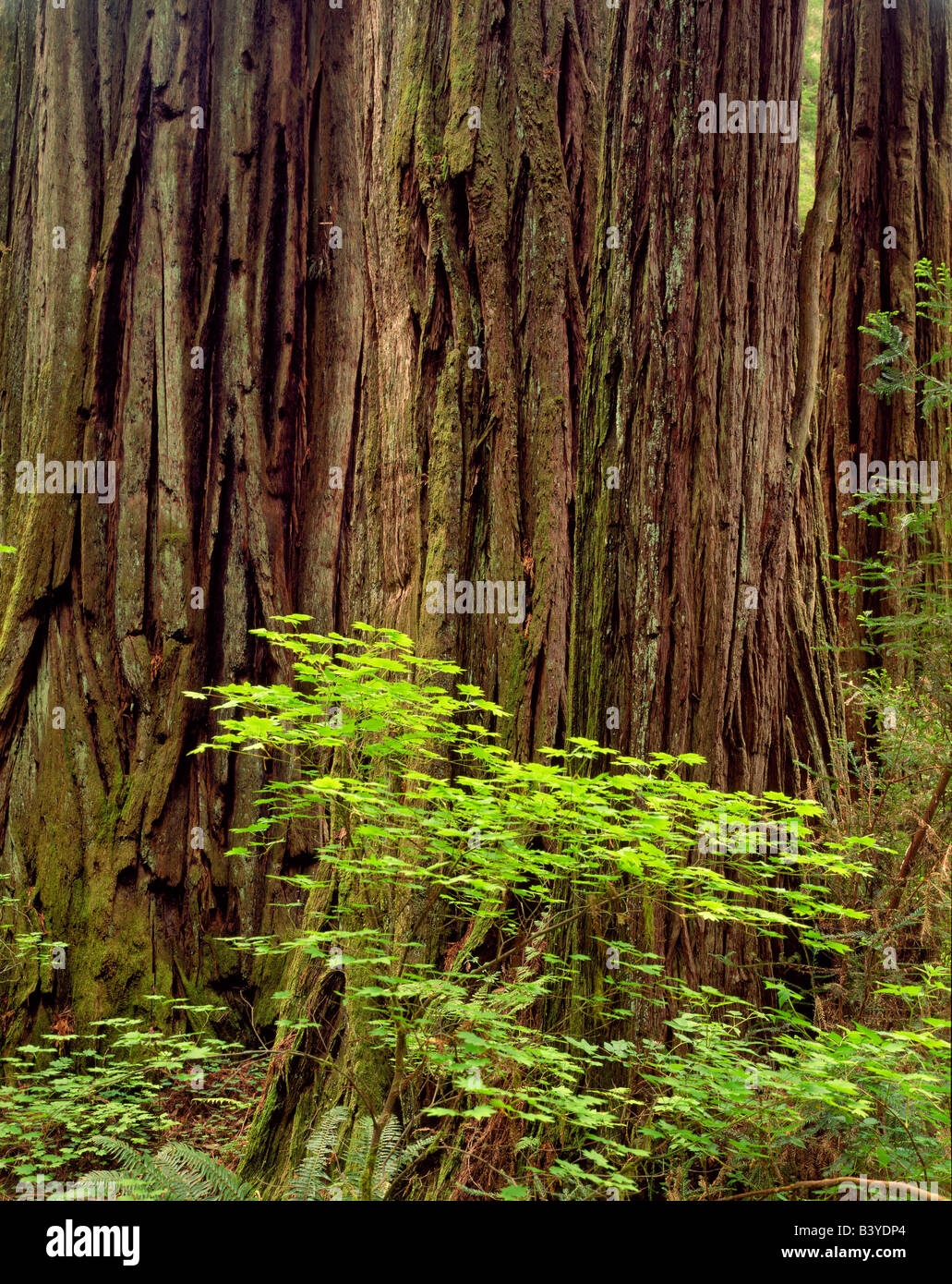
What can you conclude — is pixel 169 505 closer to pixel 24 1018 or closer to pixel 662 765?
pixel 24 1018

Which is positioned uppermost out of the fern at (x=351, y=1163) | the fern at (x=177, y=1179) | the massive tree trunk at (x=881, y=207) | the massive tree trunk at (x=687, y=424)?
the massive tree trunk at (x=881, y=207)

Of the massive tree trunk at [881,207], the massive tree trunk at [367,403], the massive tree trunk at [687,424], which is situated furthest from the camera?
the massive tree trunk at [881,207]

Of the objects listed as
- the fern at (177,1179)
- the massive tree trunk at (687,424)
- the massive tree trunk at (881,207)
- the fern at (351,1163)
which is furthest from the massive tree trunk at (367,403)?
the massive tree trunk at (881,207)

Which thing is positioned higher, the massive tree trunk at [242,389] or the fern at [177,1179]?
the massive tree trunk at [242,389]

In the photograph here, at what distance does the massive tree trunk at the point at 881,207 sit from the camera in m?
8.66

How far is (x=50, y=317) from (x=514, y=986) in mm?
5091

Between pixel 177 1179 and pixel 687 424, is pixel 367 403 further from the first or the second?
pixel 177 1179

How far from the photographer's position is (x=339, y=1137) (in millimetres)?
3457

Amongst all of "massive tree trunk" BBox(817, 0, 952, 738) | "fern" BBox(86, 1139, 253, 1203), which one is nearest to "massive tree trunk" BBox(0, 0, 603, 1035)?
"fern" BBox(86, 1139, 253, 1203)

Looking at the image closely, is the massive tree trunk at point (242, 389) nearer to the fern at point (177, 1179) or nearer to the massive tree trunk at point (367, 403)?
the massive tree trunk at point (367, 403)

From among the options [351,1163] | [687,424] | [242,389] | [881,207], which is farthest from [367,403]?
[881,207]

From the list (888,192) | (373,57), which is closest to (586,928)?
(373,57)

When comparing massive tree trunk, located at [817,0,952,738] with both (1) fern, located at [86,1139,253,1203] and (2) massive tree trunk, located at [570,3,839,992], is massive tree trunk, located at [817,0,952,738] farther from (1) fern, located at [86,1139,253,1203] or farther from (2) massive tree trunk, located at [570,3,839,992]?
(1) fern, located at [86,1139,253,1203]

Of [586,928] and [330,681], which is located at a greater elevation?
[330,681]
